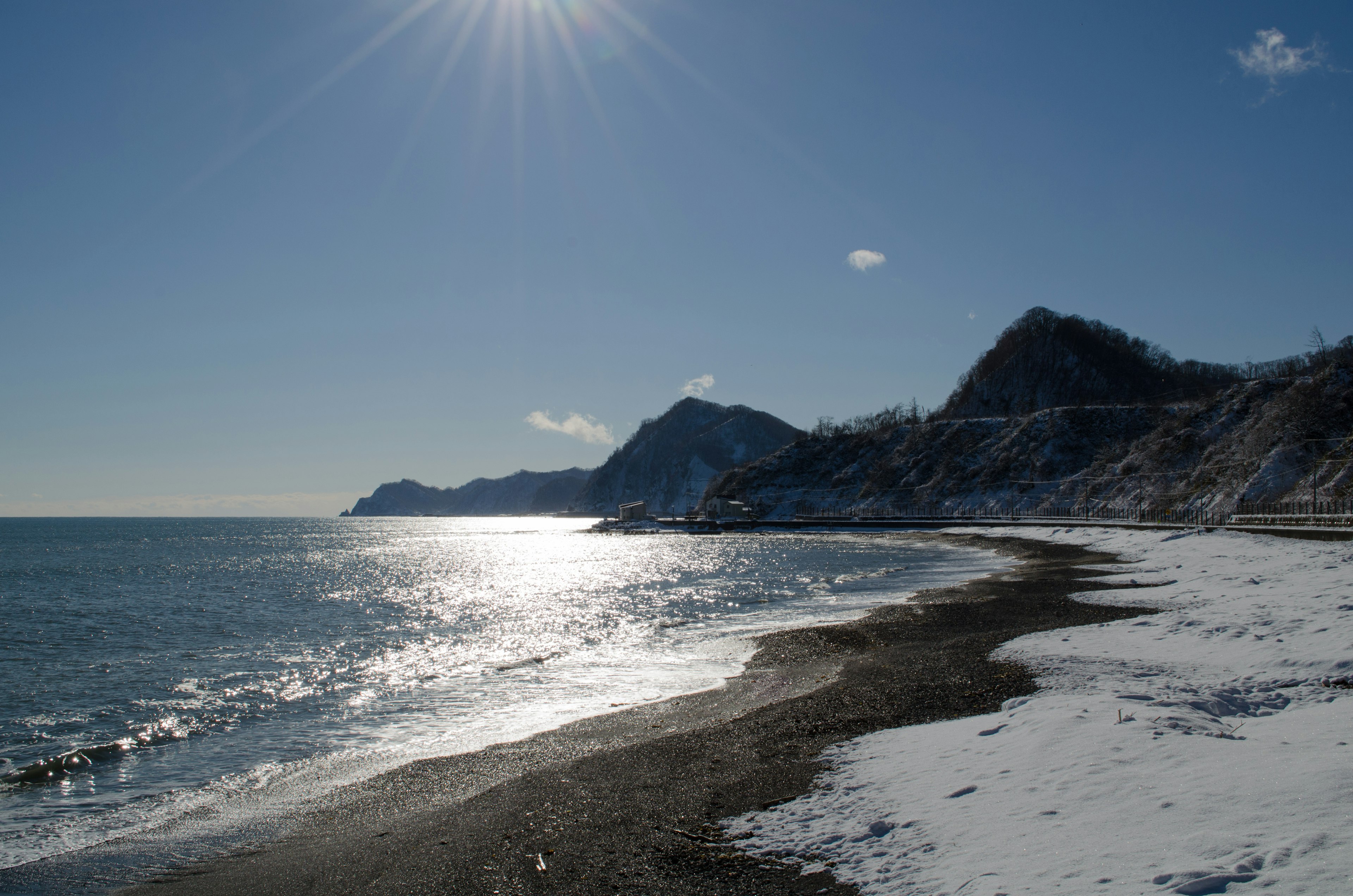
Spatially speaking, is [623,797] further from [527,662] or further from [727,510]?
[727,510]

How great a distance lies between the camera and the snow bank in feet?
16.5

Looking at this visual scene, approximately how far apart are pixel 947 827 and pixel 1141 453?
126786 mm

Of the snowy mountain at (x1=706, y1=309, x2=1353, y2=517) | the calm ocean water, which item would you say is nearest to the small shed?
the snowy mountain at (x1=706, y1=309, x2=1353, y2=517)

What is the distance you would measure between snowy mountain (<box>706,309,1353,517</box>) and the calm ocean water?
165 feet

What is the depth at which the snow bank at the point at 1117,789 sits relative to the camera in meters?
5.02

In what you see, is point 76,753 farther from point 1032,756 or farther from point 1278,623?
point 1278,623

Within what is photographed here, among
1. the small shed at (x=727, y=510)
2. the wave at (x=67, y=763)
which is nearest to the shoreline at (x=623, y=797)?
the wave at (x=67, y=763)

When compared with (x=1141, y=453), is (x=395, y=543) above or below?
below

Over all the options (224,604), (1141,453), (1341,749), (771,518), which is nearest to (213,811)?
(1341,749)

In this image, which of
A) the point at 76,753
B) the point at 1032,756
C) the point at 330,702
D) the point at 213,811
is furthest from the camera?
the point at 330,702

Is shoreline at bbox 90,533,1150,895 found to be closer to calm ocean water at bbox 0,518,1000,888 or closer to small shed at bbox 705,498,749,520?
calm ocean water at bbox 0,518,1000,888

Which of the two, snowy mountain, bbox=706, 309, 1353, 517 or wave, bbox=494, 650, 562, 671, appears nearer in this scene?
wave, bbox=494, 650, 562, 671

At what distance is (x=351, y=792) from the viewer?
397 inches

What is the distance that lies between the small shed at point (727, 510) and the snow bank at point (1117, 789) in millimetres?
139262
